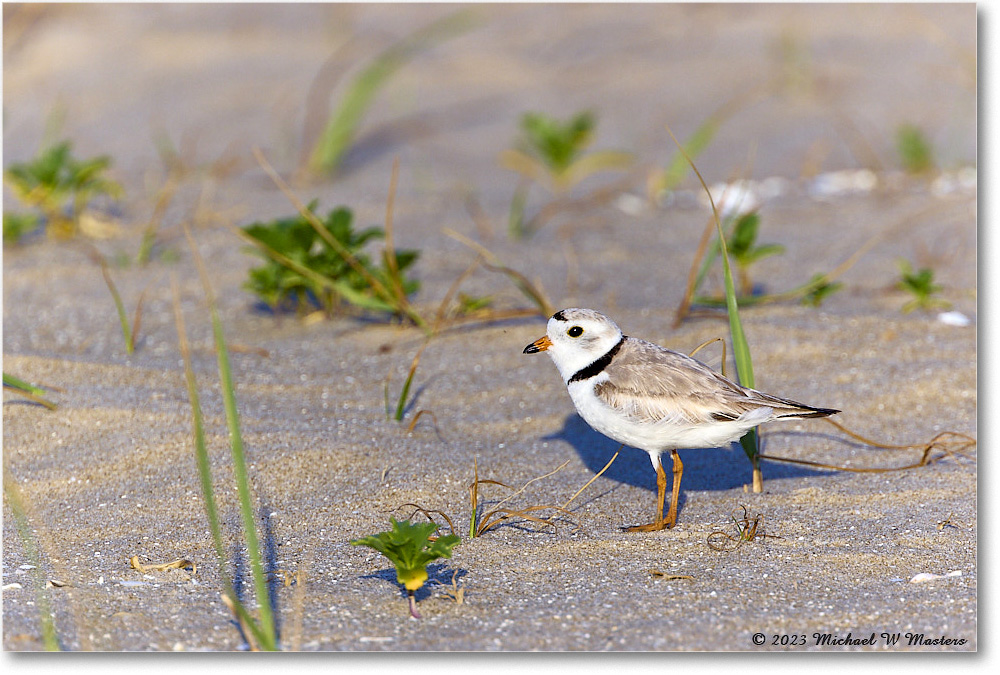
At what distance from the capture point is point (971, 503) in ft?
9.62

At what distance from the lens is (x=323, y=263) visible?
4043 mm

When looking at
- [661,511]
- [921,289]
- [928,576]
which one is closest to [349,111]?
[921,289]

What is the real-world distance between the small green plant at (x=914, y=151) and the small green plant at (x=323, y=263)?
3.70m

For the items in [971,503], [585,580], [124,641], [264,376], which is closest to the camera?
[124,641]

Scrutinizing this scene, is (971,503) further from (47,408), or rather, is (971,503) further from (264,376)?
(47,408)

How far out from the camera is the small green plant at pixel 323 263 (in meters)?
→ 3.95

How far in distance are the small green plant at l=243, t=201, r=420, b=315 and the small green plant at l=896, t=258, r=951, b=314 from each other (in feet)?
6.91

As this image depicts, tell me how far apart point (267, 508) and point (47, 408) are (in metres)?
1.04

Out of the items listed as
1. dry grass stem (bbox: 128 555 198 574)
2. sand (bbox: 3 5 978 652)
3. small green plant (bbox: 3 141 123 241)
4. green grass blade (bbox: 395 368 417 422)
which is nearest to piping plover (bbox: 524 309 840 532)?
sand (bbox: 3 5 978 652)

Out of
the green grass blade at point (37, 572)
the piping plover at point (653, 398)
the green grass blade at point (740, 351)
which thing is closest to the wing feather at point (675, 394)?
the piping plover at point (653, 398)

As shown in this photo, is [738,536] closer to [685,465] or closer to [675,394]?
[675,394]

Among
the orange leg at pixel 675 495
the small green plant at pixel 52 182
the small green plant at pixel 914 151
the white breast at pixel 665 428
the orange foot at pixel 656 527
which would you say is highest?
the small green plant at pixel 914 151

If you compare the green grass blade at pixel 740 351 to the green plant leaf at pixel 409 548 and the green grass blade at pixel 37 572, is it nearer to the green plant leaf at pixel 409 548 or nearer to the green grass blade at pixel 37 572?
the green plant leaf at pixel 409 548

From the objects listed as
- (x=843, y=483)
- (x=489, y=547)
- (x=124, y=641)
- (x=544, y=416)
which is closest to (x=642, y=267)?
(x=544, y=416)
